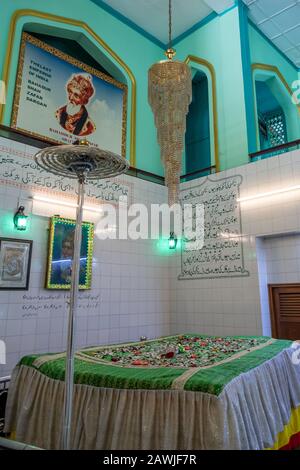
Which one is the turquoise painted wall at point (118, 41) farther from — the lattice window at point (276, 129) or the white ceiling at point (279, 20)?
the lattice window at point (276, 129)

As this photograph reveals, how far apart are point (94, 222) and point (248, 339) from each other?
270 centimetres

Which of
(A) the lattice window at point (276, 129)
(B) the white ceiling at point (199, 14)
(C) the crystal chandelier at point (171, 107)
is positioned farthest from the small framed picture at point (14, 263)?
(A) the lattice window at point (276, 129)

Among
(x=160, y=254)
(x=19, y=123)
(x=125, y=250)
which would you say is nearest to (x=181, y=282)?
(x=160, y=254)

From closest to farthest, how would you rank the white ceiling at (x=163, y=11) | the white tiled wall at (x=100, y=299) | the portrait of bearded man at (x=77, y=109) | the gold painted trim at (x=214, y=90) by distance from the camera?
the white tiled wall at (x=100, y=299)
the portrait of bearded man at (x=77, y=109)
the gold painted trim at (x=214, y=90)
the white ceiling at (x=163, y=11)

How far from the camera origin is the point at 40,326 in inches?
157

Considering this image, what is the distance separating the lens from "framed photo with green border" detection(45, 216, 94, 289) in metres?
4.17

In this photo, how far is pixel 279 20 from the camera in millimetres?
6117

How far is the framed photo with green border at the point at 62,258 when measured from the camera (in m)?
4.17

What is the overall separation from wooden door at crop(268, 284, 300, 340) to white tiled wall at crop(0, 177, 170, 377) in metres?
1.84

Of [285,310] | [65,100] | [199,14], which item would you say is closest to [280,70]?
[199,14]

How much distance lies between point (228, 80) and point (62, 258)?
4285 millimetres

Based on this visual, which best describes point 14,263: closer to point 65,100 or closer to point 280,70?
point 65,100

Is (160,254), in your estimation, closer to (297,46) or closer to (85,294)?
(85,294)

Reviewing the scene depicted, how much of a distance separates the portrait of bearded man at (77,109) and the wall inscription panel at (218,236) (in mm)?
2199
